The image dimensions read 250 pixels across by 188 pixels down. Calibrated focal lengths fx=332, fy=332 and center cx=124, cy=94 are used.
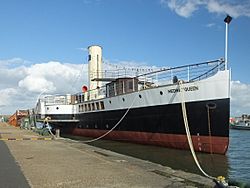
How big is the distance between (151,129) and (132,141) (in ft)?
8.37

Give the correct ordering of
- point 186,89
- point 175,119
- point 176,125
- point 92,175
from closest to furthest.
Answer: point 92,175
point 186,89
point 176,125
point 175,119

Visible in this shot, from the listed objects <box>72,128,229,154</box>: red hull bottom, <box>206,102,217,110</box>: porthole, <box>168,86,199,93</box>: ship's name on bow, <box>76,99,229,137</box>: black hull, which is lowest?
<box>72,128,229,154</box>: red hull bottom

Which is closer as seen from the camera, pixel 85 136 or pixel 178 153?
pixel 178 153

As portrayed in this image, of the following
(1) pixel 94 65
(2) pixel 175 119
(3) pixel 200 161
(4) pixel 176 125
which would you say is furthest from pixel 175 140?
(1) pixel 94 65

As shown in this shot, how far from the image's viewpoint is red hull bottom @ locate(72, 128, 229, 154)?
56.8 ft

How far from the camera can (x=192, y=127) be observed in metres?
18.2

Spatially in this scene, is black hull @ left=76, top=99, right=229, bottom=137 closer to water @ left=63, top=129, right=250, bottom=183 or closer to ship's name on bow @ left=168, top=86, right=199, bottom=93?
ship's name on bow @ left=168, top=86, right=199, bottom=93

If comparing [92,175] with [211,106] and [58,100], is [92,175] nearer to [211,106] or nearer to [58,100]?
[211,106]

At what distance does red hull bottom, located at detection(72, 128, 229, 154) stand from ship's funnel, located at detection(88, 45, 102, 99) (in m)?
8.61

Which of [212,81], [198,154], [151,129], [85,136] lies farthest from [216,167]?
[85,136]

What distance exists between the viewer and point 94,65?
3294 centimetres

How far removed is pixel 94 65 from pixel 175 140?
16.1 metres

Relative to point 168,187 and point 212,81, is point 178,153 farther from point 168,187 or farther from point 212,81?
point 168,187

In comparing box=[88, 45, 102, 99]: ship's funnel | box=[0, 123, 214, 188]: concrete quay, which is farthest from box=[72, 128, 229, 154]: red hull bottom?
box=[88, 45, 102, 99]: ship's funnel
